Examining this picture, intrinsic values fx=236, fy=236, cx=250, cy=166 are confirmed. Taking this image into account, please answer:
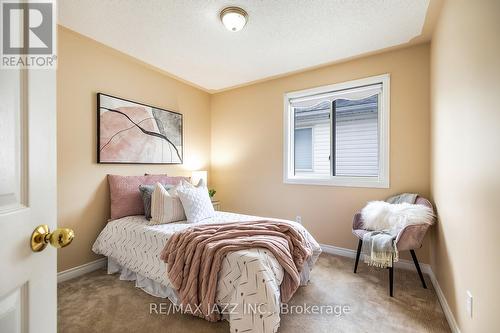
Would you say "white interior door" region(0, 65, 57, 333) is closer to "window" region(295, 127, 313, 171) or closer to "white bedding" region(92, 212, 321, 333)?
"white bedding" region(92, 212, 321, 333)

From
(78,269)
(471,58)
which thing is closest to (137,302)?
(78,269)

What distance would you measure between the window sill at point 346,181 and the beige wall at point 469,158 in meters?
0.69

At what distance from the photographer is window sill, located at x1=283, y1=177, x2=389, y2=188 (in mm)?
2870

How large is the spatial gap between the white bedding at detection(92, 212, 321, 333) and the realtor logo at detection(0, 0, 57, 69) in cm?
147

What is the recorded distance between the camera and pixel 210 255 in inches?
67.6

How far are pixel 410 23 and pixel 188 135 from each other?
311cm

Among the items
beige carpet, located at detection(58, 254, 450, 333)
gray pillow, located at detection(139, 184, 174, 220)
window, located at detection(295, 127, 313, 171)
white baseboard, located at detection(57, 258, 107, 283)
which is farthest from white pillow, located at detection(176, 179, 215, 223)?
window, located at detection(295, 127, 313, 171)

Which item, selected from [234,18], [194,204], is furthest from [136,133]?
[234,18]

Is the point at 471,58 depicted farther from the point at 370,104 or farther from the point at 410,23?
the point at 370,104

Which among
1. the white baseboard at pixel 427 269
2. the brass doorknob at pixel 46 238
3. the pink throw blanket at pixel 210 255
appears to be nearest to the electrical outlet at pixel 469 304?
the white baseboard at pixel 427 269

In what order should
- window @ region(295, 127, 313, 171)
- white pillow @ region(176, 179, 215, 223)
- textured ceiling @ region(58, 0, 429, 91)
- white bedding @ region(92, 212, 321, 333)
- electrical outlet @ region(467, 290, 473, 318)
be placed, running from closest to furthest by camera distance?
1. electrical outlet @ region(467, 290, 473, 318)
2. white bedding @ region(92, 212, 321, 333)
3. textured ceiling @ region(58, 0, 429, 91)
4. white pillow @ region(176, 179, 215, 223)
5. window @ region(295, 127, 313, 171)

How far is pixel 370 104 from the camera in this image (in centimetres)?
304

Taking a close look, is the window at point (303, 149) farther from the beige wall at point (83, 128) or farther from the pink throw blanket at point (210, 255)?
the beige wall at point (83, 128)

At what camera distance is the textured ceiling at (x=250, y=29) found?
2033 mm
